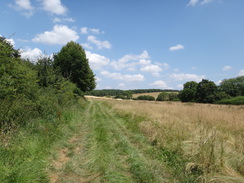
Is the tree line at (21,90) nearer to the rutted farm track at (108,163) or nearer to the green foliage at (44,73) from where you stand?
the green foliage at (44,73)

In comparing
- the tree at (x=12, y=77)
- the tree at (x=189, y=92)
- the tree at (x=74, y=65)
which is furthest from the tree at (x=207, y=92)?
the tree at (x=12, y=77)

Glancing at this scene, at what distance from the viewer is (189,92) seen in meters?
63.8

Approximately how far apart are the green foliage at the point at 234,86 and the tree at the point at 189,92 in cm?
1197

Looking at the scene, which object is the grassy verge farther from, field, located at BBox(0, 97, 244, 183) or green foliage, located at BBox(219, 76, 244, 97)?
green foliage, located at BBox(219, 76, 244, 97)

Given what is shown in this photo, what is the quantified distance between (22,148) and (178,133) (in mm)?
5395

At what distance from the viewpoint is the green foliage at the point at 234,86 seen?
59.5 metres

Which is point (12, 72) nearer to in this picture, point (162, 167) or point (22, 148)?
point (22, 148)

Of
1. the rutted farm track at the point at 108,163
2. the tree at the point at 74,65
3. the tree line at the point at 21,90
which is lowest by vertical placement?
the rutted farm track at the point at 108,163

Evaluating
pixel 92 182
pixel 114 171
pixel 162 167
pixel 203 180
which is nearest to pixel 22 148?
pixel 92 182

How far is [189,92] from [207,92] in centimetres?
1002

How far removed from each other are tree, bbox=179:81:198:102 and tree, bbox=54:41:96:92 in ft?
170

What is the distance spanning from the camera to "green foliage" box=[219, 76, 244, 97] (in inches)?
2341

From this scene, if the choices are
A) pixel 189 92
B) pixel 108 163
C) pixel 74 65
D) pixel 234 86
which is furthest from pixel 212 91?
pixel 108 163

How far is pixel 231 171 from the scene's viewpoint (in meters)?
3.33
